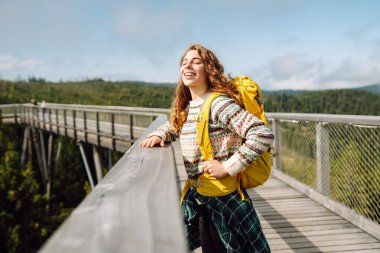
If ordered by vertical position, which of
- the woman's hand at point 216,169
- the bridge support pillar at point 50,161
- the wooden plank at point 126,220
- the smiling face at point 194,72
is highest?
the smiling face at point 194,72

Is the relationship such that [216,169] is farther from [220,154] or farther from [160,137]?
[160,137]

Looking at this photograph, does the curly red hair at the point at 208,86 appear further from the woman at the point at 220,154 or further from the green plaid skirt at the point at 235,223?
the green plaid skirt at the point at 235,223

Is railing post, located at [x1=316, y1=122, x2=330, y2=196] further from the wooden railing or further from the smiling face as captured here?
the wooden railing

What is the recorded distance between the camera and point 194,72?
193cm

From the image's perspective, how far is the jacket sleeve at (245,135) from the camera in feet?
5.35

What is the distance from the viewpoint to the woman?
5.43ft

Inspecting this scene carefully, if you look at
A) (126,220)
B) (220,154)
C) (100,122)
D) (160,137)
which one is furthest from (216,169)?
(100,122)

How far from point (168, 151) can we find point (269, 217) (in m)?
2.32

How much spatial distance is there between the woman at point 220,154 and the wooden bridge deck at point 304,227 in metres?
1.27

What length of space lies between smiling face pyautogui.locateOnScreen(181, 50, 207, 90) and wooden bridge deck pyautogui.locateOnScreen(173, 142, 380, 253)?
159 cm

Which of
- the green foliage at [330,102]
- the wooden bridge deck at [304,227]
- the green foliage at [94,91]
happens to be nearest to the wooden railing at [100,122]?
the wooden bridge deck at [304,227]

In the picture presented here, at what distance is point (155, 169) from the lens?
56.3 inches

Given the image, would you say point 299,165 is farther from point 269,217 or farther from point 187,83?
point 187,83

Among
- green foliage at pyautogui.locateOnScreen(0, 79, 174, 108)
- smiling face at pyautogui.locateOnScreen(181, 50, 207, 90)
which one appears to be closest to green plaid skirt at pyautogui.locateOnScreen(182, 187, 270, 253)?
smiling face at pyautogui.locateOnScreen(181, 50, 207, 90)
